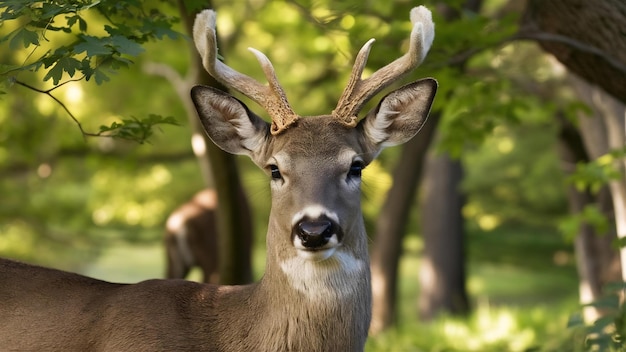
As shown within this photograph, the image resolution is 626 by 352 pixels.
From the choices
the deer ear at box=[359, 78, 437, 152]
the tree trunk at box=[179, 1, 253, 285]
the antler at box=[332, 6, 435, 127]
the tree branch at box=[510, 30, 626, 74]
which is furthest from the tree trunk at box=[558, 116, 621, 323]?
the antler at box=[332, 6, 435, 127]

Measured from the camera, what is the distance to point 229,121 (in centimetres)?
540

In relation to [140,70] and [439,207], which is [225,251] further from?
[439,207]

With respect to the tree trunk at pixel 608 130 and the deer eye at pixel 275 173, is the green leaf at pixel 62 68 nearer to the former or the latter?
the deer eye at pixel 275 173

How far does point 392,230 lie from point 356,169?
8782 mm

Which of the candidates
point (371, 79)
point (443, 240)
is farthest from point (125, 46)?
point (443, 240)

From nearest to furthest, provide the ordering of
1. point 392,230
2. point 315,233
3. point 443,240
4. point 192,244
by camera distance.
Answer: point 315,233, point 192,244, point 392,230, point 443,240

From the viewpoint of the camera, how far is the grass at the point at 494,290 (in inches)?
508

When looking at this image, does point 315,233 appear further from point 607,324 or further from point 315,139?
point 607,324

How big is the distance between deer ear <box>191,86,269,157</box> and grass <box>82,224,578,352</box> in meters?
7.19

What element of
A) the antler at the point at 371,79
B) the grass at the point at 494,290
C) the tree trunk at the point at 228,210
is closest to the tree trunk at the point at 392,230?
the grass at the point at 494,290

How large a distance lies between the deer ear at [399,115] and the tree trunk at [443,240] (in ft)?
41.8

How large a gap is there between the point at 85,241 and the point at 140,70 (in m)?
5.78

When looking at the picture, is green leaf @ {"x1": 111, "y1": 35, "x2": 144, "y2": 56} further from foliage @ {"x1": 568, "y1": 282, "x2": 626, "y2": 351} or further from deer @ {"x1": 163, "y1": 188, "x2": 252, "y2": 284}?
deer @ {"x1": 163, "y1": 188, "x2": 252, "y2": 284}

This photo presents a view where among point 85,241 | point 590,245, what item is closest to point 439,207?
point 590,245
